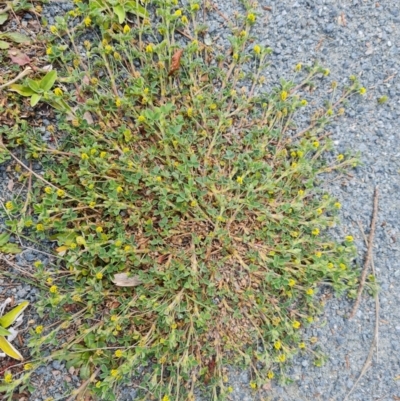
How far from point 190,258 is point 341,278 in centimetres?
83

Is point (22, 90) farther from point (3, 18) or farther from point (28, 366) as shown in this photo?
point (28, 366)

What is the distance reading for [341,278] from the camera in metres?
2.45

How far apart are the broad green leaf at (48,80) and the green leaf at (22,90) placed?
0.07 metres

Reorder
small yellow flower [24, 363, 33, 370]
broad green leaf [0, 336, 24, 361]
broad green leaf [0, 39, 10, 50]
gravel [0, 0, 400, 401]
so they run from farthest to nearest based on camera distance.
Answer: gravel [0, 0, 400, 401]
broad green leaf [0, 39, 10, 50]
broad green leaf [0, 336, 24, 361]
small yellow flower [24, 363, 33, 370]

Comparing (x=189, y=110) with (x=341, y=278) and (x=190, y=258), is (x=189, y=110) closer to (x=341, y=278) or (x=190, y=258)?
(x=190, y=258)

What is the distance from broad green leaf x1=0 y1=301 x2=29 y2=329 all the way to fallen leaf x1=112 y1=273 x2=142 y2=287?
477 millimetres

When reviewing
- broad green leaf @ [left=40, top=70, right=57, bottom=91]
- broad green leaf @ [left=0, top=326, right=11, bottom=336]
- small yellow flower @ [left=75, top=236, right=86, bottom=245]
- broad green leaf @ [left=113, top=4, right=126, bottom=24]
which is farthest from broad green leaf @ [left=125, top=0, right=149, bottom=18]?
broad green leaf @ [left=0, top=326, right=11, bottom=336]

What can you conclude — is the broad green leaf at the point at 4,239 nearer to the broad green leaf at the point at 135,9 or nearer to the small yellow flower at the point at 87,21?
the small yellow flower at the point at 87,21

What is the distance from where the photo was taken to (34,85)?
90.7 inches

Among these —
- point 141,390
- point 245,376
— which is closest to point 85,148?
point 141,390

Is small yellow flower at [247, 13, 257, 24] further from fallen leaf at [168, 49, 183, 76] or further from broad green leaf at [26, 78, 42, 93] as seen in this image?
broad green leaf at [26, 78, 42, 93]

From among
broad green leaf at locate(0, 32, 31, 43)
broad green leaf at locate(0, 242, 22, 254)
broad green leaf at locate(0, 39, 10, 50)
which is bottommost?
broad green leaf at locate(0, 242, 22, 254)

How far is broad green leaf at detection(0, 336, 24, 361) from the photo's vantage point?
2264 millimetres

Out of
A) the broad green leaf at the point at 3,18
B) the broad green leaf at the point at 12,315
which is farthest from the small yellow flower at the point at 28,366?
the broad green leaf at the point at 3,18
